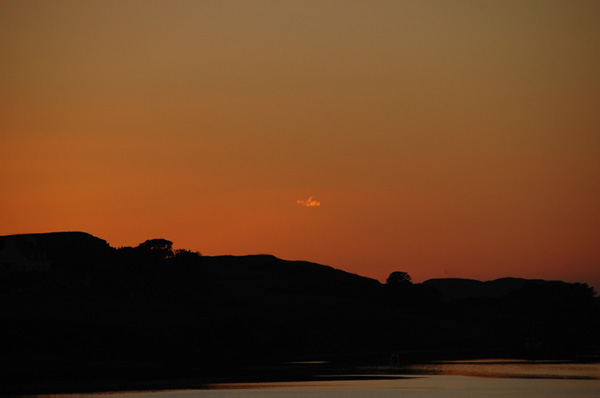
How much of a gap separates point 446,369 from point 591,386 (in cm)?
2774

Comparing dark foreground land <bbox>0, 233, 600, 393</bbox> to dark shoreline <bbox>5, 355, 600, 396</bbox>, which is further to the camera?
Answer: dark foreground land <bbox>0, 233, 600, 393</bbox>

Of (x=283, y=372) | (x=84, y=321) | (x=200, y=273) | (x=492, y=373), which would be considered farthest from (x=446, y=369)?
(x=200, y=273)

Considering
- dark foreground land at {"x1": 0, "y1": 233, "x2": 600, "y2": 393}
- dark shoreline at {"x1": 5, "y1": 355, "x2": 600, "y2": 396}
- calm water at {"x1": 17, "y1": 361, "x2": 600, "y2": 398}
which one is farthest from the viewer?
dark foreground land at {"x1": 0, "y1": 233, "x2": 600, "y2": 393}

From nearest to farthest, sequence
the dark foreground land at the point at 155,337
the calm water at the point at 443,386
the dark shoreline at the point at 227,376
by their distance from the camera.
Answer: the calm water at the point at 443,386 < the dark shoreline at the point at 227,376 < the dark foreground land at the point at 155,337

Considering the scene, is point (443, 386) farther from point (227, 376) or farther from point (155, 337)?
point (155, 337)

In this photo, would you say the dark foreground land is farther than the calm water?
Yes

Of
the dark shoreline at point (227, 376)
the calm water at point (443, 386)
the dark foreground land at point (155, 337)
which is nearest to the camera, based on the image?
the calm water at point (443, 386)

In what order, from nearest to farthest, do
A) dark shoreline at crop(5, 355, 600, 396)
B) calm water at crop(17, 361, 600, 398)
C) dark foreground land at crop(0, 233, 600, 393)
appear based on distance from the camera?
calm water at crop(17, 361, 600, 398) → dark shoreline at crop(5, 355, 600, 396) → dark foreground land at crop(0, 233, 600, 393)

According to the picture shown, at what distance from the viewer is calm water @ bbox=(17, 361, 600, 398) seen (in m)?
84.7

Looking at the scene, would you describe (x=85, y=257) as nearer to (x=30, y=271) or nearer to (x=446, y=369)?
(x=30, y=271)

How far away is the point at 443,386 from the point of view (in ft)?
303

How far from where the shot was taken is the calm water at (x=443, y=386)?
84688 mm

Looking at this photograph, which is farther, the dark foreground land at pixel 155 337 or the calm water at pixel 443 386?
the dark foreground land at pixel 155 337

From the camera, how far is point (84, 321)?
145875 millimetres
